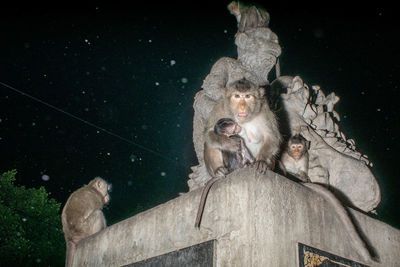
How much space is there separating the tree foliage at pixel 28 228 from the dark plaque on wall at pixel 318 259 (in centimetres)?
1261

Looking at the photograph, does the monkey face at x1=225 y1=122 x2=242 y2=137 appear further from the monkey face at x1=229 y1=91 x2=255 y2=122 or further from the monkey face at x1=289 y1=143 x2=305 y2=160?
the monkey face at x1=289 y1=143 x2=305 y2=160

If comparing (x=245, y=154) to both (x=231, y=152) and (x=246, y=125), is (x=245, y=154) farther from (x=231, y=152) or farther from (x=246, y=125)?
(x=246, y=125)

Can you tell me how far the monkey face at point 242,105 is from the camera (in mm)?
3932

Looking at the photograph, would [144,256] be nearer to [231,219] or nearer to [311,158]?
[231,219]

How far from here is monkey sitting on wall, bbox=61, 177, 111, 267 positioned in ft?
13.9

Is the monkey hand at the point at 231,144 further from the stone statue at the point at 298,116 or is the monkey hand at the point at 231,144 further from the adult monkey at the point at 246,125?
the stone statue at the point at 298,116

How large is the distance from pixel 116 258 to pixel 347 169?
287 cm

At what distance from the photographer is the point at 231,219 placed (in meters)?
2.59

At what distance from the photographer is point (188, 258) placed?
2.84 meters

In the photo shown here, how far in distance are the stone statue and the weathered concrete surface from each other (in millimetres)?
960

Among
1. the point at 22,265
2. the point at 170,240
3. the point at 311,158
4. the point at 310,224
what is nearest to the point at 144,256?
the point at 170,240

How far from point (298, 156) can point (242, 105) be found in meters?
1.22

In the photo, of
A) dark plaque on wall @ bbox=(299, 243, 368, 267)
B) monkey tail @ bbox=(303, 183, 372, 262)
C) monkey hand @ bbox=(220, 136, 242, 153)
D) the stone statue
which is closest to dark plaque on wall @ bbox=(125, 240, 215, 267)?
dark plaque on wall @ bbox=(299, 243, 368, 267)

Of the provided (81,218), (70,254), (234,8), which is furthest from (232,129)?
(234,8)
